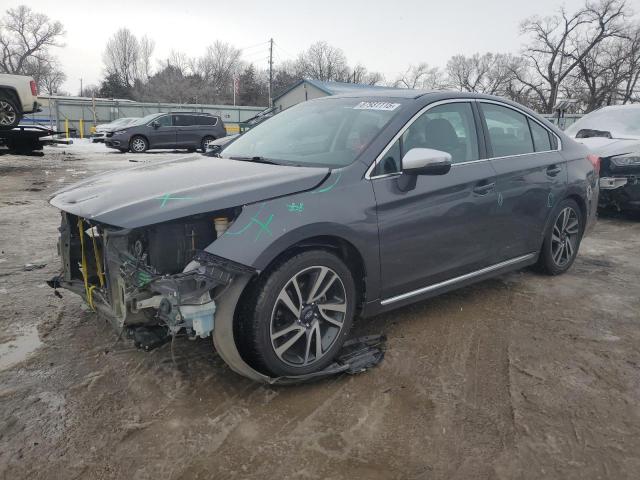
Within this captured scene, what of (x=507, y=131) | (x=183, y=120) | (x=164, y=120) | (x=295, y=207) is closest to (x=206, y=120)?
(x=183, y=120)

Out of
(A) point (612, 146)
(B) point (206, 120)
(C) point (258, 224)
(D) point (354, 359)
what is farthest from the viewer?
(B) point (206, 120)

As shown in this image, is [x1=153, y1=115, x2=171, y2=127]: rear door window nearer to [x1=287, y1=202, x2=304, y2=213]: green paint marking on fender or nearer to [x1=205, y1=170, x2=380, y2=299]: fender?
[x1=205, y1=170, x2=380, y2=299]: fender

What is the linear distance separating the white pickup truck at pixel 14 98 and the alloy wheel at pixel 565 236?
11760 millimetres

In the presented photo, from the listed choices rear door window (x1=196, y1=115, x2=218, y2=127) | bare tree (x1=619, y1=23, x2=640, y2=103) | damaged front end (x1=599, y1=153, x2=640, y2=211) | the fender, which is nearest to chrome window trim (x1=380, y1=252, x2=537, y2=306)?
the fender

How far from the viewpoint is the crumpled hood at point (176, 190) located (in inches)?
95.1

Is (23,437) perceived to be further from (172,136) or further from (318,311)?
(172,136)

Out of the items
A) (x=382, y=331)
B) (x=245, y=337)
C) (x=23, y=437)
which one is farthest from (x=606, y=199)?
(x=23, y=437)

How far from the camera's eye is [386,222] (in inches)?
116

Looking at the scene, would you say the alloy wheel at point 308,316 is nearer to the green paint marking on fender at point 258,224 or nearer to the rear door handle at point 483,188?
the green paint marking on fender at point 258,224

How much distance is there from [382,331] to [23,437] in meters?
2.16

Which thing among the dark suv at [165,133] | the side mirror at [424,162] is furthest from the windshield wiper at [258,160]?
the dark suv at [165,133]

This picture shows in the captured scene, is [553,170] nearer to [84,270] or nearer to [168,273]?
[168,273]

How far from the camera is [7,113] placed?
11.2 meters

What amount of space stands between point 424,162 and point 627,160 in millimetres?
5581
